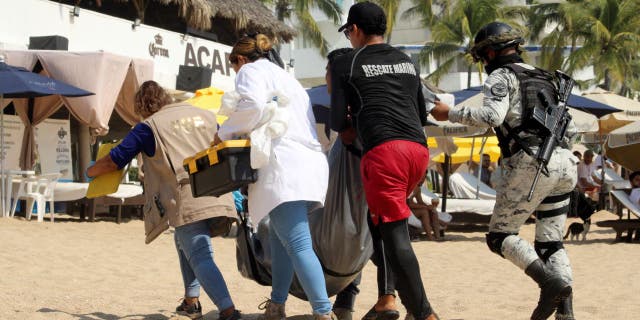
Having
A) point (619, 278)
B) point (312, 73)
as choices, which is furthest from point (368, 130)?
point (312, 73)

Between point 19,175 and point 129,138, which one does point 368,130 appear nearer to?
point 129,138

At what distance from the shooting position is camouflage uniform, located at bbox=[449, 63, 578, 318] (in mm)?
4672

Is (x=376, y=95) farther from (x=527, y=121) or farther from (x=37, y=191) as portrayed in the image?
(x=37, y=191)

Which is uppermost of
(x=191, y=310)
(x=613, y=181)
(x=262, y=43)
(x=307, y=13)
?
(x=307, y=13)

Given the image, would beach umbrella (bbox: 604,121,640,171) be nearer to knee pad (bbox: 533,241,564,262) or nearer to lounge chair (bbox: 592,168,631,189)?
lounge chair (bbox: 592,168,631,189)

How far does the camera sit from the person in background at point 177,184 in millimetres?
4922

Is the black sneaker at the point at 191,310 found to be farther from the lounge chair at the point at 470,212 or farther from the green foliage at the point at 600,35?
the green foliage at the point at 600,35

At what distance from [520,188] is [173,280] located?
360cm

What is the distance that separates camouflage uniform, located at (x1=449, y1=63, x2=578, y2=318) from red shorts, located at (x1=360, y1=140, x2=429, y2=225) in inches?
18.0

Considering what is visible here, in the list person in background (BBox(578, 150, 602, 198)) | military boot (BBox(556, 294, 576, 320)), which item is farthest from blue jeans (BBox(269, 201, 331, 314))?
person in background (BBox(578, 150, 602, 198))

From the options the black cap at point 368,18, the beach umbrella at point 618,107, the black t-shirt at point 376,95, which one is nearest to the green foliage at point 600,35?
the beach umbrella at point 618,107

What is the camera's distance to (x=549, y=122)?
15.6ft

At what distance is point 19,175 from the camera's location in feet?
46.6

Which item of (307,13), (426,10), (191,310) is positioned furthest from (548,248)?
(426,10)
